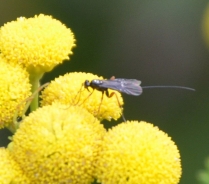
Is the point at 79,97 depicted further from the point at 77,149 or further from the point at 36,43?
the point at 77,149

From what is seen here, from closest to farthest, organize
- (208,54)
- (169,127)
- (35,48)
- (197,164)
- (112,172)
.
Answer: (112,172) → (35,48) → (197,164) → (169,127) → (208,54)

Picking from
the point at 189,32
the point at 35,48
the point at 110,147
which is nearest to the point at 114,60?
the point at 189,32

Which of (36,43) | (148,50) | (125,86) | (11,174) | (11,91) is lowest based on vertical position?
(11,174)

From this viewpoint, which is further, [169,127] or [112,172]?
[169,127]

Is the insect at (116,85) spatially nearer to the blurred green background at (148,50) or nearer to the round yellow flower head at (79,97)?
the round yellow flower head at (79,97)

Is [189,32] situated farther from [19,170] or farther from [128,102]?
[19,170]

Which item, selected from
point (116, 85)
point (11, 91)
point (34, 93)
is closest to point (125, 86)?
point (116, 85)

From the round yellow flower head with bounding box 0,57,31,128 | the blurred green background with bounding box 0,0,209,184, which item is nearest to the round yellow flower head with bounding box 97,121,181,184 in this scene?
the round yellow flower head with bounding box 0,57,31,128

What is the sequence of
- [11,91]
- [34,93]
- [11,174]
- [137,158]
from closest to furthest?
[137,158] → [11,174] → [11,91] → [34,93]
